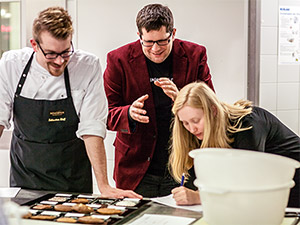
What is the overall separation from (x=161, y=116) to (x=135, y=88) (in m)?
0.21

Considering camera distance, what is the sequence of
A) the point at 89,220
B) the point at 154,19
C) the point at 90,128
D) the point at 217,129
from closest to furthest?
1. the point at 89,220
2. the point at 217,129
3. the point at 90,128
4. the point at 154,19

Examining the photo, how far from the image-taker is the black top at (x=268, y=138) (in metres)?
2.11

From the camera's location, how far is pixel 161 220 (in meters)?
1.78

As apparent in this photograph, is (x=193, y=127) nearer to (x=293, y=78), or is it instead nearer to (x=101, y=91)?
(x=101, y=91)

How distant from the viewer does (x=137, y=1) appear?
12.4ft

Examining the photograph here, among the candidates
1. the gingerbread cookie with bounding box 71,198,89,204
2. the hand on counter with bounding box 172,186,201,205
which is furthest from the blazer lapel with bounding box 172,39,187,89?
the gingerbread cookie with bounding box 71,198,89,204

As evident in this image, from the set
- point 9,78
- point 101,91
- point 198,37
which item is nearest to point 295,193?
point 101,91

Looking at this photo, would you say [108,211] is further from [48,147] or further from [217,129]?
[48,147]

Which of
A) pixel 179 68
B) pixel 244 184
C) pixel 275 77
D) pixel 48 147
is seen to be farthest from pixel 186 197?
pixel 275 77

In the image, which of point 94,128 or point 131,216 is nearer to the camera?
point 131,216

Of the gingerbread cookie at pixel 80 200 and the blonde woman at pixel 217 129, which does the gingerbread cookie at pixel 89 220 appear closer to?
the gingerbread cookie at pixel 80 200

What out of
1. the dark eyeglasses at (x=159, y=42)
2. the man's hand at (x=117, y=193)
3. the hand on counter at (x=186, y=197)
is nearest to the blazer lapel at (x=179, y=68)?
the dark eyeglasses at (x=159, y=42)

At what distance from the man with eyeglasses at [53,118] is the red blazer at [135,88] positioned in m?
0.28

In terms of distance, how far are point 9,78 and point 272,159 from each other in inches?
58.7
